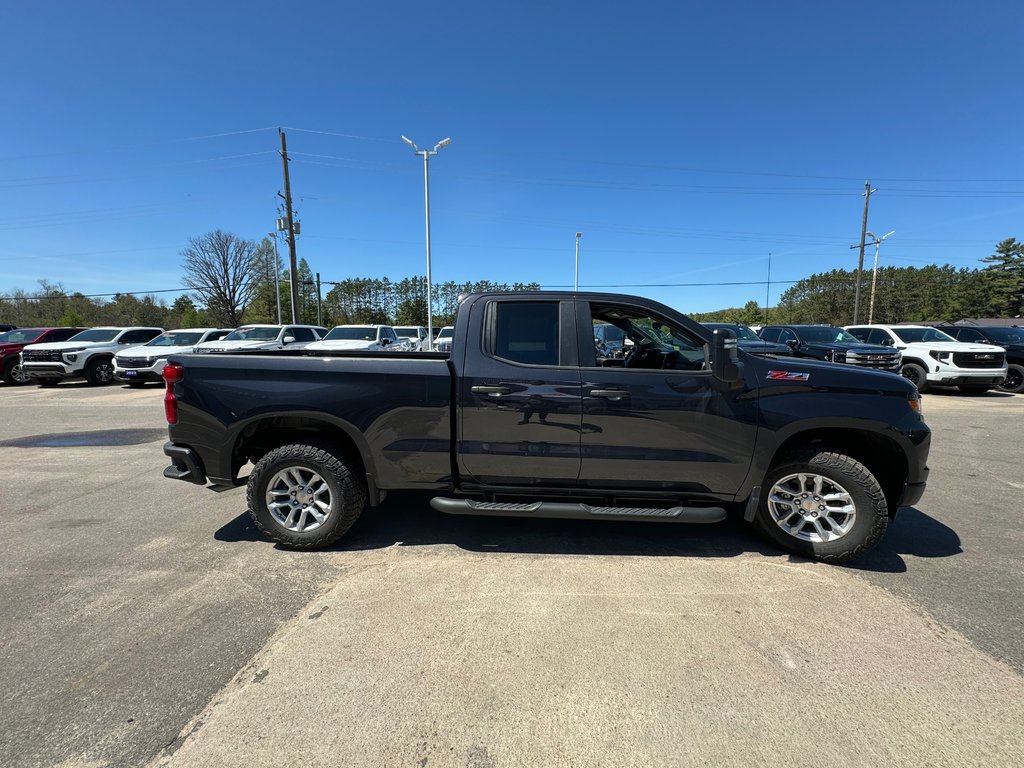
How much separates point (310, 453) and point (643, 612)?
2522 millimetres

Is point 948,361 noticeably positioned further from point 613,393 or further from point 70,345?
point 70,345

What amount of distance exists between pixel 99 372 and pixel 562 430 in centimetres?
1773

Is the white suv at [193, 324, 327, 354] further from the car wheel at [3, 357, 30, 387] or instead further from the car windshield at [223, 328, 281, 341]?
the car wheel at [3, 357, 30, 387]

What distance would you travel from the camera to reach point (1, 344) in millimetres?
15359

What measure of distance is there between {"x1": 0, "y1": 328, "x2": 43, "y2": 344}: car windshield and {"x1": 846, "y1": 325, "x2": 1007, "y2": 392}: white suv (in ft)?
85.9

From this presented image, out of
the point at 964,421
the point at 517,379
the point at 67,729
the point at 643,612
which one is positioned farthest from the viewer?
the point at 964,421

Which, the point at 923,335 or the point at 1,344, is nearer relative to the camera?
the point at 923,335

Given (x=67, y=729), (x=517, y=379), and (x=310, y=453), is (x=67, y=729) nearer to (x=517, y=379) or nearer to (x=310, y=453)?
(x=310, y=453)

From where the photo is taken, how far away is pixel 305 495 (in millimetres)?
3656

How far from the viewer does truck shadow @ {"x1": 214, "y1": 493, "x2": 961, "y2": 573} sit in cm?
369

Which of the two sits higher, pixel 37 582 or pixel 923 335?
pixel 923 335

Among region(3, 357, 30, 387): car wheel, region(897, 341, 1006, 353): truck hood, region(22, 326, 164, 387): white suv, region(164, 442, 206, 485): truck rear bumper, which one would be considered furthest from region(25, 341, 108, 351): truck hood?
region(897, 341, 1006, 353): truck hood

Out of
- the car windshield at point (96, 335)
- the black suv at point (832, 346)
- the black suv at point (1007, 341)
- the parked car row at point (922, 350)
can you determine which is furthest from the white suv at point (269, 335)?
the black suv at point (1007, 341)

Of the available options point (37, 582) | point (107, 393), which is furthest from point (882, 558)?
point (107, 393)
